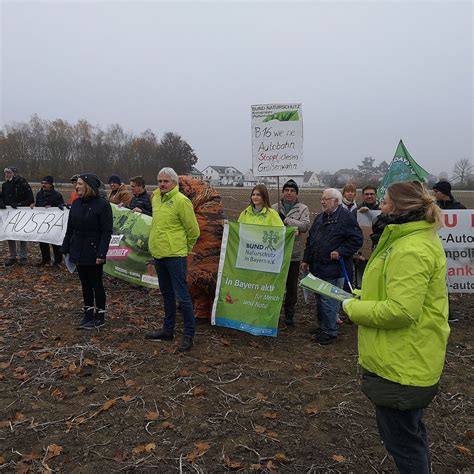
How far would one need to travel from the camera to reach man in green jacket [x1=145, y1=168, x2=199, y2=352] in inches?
197

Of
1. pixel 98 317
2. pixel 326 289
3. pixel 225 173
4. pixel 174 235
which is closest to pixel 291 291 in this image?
pixel 174 235

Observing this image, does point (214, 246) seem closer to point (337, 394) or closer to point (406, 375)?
point (337, 394)

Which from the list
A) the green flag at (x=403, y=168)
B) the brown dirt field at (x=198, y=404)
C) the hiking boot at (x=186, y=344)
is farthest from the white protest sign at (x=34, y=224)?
the green flag at (x=403, y=168)

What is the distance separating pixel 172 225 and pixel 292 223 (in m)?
1.85

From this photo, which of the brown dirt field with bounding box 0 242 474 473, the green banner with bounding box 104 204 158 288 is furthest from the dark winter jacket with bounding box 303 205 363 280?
the green banner with bounding box 104 204 158 288

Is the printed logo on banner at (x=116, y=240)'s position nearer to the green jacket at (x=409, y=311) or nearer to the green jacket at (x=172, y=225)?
the green jacket at (x=172, y=225)

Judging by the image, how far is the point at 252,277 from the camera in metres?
5.62

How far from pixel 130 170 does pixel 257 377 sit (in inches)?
2483

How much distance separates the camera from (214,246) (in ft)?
19.3

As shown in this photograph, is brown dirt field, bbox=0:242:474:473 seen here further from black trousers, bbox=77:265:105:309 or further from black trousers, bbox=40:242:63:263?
black trousers, bbox=40:242:63:263

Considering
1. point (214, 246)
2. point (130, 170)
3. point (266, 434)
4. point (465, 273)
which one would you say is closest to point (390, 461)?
point (266, 434)

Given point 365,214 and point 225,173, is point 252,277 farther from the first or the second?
point 225,173

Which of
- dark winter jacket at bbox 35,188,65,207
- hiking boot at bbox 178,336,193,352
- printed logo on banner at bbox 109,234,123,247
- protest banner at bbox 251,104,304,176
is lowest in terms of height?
hiking boot at bbox 178,336,193,352

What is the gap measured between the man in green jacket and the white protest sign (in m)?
4.98
